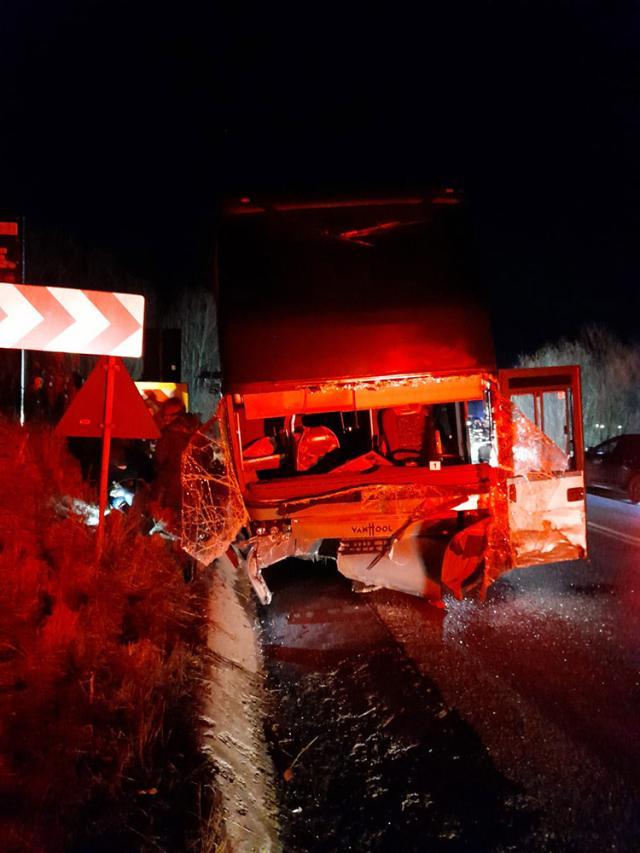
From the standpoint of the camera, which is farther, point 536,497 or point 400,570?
point 400,570

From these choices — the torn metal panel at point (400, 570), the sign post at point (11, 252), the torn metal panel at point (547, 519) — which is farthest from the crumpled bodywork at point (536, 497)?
the sign post at point (11, 252)

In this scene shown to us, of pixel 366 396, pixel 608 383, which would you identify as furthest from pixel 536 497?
pixel 608 383

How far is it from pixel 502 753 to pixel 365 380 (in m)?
3.28

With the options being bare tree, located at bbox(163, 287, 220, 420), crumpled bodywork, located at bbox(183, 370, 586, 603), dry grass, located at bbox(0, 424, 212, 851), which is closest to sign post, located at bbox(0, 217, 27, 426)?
dry grass, located at bbox(0, 424, 212, 851)

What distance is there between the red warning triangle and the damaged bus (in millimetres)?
821

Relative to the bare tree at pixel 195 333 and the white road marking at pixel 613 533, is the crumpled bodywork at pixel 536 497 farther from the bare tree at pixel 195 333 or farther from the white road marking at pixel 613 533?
the bare tree at pixel 195 333

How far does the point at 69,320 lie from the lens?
598cm

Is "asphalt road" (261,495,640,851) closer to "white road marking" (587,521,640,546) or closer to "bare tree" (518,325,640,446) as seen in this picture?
"white road marking" (587,521,640,546)

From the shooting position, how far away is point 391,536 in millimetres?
7238

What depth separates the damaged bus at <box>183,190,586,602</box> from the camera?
21.6 feet

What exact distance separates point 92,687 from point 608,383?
108 ft

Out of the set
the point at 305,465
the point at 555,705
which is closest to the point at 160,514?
the point at 305,465

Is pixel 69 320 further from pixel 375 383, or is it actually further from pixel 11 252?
pixel 11 252

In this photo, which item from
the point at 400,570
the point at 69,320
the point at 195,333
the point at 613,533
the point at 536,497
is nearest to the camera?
the point at 69,320
